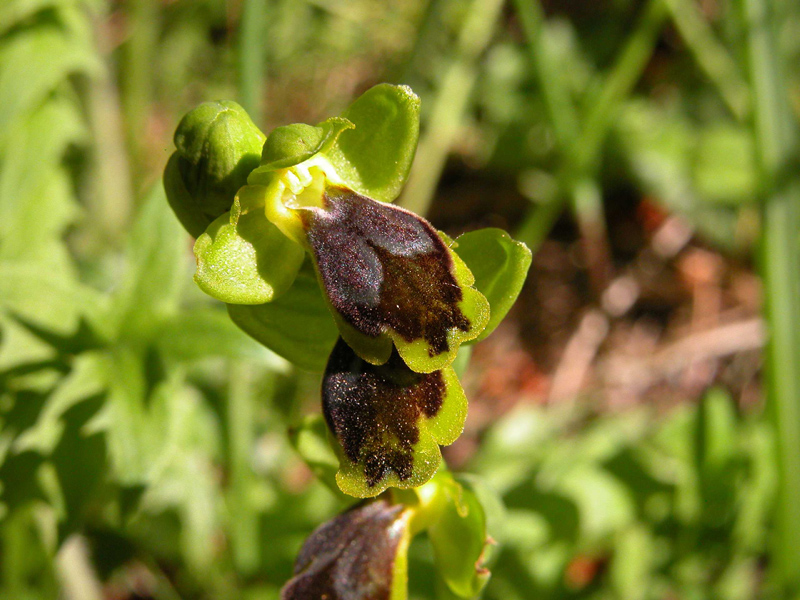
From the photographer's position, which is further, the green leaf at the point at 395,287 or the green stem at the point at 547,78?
the green stem at the point at 547,78

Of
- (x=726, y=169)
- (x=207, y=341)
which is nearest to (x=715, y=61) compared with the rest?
(x=726, y=169)

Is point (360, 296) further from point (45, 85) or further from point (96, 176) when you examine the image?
point (96, 176)

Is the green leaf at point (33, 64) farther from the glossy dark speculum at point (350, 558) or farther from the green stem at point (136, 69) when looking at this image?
the glossy dark speculum at point (350, 558)

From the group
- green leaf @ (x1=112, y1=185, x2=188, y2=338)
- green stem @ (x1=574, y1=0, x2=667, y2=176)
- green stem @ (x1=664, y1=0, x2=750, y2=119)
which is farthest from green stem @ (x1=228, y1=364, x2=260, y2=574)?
green stem @ (x1=664, y1=0, x2=750, y2=119)

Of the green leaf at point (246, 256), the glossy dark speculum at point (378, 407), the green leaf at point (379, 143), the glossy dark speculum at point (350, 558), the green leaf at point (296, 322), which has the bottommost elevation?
the glossy dark speculum at point (350, 558)

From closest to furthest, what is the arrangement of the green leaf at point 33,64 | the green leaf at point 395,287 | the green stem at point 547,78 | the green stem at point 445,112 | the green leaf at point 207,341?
the green leaf at point 395,287 < the green leaf at point 207,341 < the green leaf at point 33,64 < the green stem at point 547,78 < the green stem at point 445,112

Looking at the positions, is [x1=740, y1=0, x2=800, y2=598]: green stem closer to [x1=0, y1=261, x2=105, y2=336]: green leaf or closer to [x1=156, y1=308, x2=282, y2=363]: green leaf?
[x1=156, y1=308, x2=282, y2=363]: green leaf

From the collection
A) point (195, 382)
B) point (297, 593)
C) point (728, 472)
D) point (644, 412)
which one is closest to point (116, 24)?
point (195, 382)

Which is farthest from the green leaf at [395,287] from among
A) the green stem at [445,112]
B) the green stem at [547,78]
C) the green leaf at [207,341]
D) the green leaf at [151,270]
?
the green stem at [445,112]
